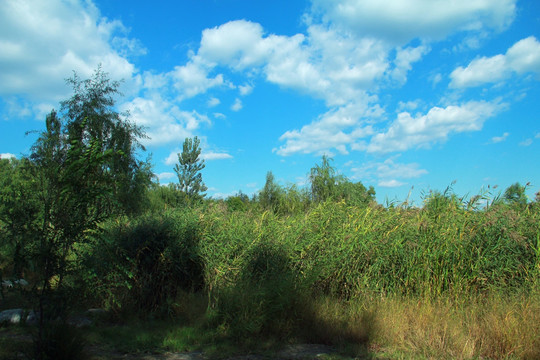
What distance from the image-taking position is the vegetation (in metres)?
4.82

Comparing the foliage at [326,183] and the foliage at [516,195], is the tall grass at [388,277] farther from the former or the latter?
the foliage at [326,183]

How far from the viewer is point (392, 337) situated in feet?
18.3

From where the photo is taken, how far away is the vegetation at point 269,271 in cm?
482

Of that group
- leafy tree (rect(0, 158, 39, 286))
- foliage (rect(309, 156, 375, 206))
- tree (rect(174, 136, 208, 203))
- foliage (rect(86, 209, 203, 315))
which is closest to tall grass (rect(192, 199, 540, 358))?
foliage (rect(86, 209, 203, 315))

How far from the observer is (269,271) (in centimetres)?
789

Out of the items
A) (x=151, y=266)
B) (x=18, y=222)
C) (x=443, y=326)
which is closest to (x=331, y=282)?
(x=443, y=326)

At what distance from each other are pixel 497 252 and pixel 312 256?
3459 mm

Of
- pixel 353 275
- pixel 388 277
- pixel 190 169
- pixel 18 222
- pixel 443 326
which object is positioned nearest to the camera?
pixel 18 222

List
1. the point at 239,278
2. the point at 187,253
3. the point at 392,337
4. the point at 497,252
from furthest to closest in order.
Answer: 1. the point at 187,253
2. the point at 239,278
3. the point at 497,252
4. the point at 392,337

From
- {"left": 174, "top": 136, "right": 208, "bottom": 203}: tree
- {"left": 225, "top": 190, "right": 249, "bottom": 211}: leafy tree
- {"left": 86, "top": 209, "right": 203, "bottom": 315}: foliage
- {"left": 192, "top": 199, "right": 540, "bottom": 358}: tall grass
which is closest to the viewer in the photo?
{"left": 192, "top": 199, "right": 540, "bottom": 358}: tall grass

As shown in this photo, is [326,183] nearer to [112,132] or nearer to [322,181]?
[322,181]

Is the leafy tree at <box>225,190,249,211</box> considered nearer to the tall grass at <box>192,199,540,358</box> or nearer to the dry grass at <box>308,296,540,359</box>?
the tall grass at <box>192,199,540,358</box>

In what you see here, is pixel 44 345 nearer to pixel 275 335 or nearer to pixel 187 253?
pixel 275 335

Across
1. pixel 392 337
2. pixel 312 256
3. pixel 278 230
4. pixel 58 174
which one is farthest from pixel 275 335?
pixel 58 174
